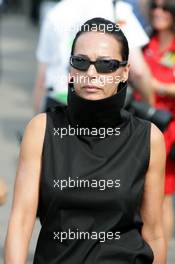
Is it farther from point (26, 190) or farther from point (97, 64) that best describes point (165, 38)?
point (26, 190)

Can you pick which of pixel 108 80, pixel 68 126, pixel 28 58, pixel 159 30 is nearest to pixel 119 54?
pixel 108 80

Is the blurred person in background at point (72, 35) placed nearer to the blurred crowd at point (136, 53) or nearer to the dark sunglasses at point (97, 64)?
the blurred crowd at point (136, 53)

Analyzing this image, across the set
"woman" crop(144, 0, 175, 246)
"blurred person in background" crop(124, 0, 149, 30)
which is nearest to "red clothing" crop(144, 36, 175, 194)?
"woman" crop(144, 0, 175, 246)

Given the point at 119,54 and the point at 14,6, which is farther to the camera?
the point at 14,6

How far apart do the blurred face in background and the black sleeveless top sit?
8.99ft

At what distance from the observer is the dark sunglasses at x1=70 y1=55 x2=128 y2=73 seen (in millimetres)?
3417

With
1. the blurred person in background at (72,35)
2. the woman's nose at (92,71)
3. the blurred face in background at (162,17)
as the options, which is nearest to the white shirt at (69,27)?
the blurred person in background at (72,35)

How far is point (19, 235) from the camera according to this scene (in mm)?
3299

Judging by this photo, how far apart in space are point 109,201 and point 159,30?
3.00 meters

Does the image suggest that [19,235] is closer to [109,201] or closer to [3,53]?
[109,201]

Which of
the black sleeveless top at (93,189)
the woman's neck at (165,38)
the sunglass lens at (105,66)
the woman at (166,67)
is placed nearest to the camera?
the black sleeveless top at (93,189)

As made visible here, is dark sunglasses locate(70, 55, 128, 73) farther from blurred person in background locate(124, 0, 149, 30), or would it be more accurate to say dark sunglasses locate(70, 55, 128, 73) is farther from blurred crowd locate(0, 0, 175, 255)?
blurred person in background locate(124, 0, 149, 30)

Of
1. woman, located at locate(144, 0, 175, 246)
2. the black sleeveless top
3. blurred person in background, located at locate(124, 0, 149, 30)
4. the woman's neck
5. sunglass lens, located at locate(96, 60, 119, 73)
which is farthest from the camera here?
blurred person in background, located at locate(124, 0, 149, 30)

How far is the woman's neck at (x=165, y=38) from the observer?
6062 millimetres
